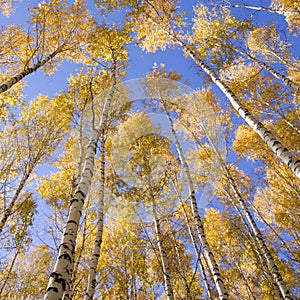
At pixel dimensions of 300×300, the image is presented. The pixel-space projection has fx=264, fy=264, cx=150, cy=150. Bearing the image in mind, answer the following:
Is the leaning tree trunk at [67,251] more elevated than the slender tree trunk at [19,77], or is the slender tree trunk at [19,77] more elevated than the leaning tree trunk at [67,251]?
the slender tree trunk at [19,77]

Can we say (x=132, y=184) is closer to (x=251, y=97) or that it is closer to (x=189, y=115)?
(x=189, y=115)

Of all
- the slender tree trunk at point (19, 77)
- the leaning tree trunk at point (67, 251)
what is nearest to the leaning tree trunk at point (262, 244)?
the leaning tree trunk at point (67, 251)

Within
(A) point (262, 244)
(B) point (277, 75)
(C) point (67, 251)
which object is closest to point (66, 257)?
(C) point (67, 251)

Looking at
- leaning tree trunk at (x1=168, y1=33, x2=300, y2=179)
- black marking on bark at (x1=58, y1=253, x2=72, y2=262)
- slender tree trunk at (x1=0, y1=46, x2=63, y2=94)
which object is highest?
slender tree trunk at (x1=0, y1=46, x2=63, y2=94)

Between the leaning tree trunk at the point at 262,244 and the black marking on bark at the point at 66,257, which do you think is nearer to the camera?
the black marking on bark at the point at 66,257

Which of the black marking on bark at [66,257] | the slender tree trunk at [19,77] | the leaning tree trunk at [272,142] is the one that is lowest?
the black marking on bark at [66,257]

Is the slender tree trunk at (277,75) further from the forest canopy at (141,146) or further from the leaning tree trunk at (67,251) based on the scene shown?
the leaning tree trunk at (67,251)

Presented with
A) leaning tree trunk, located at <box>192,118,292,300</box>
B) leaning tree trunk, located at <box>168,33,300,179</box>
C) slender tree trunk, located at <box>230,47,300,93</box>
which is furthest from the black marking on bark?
slender tree trunk, located at <box>230,47,300,93</box>

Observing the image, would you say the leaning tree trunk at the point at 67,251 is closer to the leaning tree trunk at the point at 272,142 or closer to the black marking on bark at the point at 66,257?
the black marking on bark at the point at 66,257

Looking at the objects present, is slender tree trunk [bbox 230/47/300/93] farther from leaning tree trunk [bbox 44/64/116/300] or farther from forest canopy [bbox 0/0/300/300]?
leaning tree trunk [bbox 44/64/116/300]

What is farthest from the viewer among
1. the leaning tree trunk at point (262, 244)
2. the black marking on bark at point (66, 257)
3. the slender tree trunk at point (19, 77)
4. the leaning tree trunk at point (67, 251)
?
the slender tree trunk at point (19, 77)

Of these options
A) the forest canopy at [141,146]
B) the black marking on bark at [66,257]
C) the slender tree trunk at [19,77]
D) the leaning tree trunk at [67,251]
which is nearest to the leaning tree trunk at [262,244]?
the forest canopy at [141,146]

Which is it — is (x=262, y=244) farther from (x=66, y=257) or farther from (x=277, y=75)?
(x=66, y=257)

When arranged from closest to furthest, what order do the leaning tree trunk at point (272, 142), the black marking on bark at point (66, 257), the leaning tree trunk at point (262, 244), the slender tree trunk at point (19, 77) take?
the black marking on bark at point (66, 257), the leaning tree trunk at point (272, 142), the leaning tree trunk at point (262, 244), the slender tree trunk at point (19, 77)
